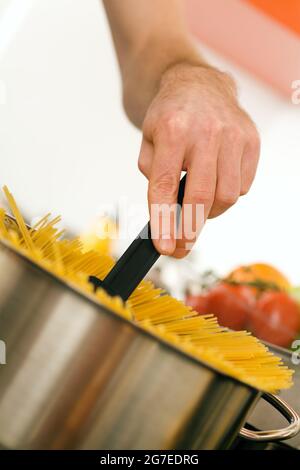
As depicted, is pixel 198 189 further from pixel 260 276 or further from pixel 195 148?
pixel 260 276

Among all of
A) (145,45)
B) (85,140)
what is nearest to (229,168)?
(145,45)

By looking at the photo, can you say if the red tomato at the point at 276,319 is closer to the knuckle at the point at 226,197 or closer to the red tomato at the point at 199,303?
the red tomato at the point at 199,303

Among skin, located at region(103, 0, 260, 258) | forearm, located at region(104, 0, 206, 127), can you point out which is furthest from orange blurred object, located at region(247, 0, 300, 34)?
skin, located at region(103, 0, 260, 258)

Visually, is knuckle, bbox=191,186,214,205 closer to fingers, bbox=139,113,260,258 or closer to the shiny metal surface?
fingers, bbox=139,113,260,258

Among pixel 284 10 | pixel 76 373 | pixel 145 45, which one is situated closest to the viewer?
pixel 76 373

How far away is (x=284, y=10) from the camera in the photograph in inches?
65.2

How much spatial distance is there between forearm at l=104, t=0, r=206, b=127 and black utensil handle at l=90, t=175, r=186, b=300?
0.23 m

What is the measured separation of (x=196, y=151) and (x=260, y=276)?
15.2 inches

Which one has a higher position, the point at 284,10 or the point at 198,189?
the point at 284,10

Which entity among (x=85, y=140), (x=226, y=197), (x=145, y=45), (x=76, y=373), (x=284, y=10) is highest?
(x=284, y=10)

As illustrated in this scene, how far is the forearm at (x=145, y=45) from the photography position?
55cm

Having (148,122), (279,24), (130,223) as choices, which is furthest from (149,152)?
(130,223)

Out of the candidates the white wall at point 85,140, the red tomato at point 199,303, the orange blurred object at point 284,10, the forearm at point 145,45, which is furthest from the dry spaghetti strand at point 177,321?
the white wall at point 85,140

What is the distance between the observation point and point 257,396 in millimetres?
267
